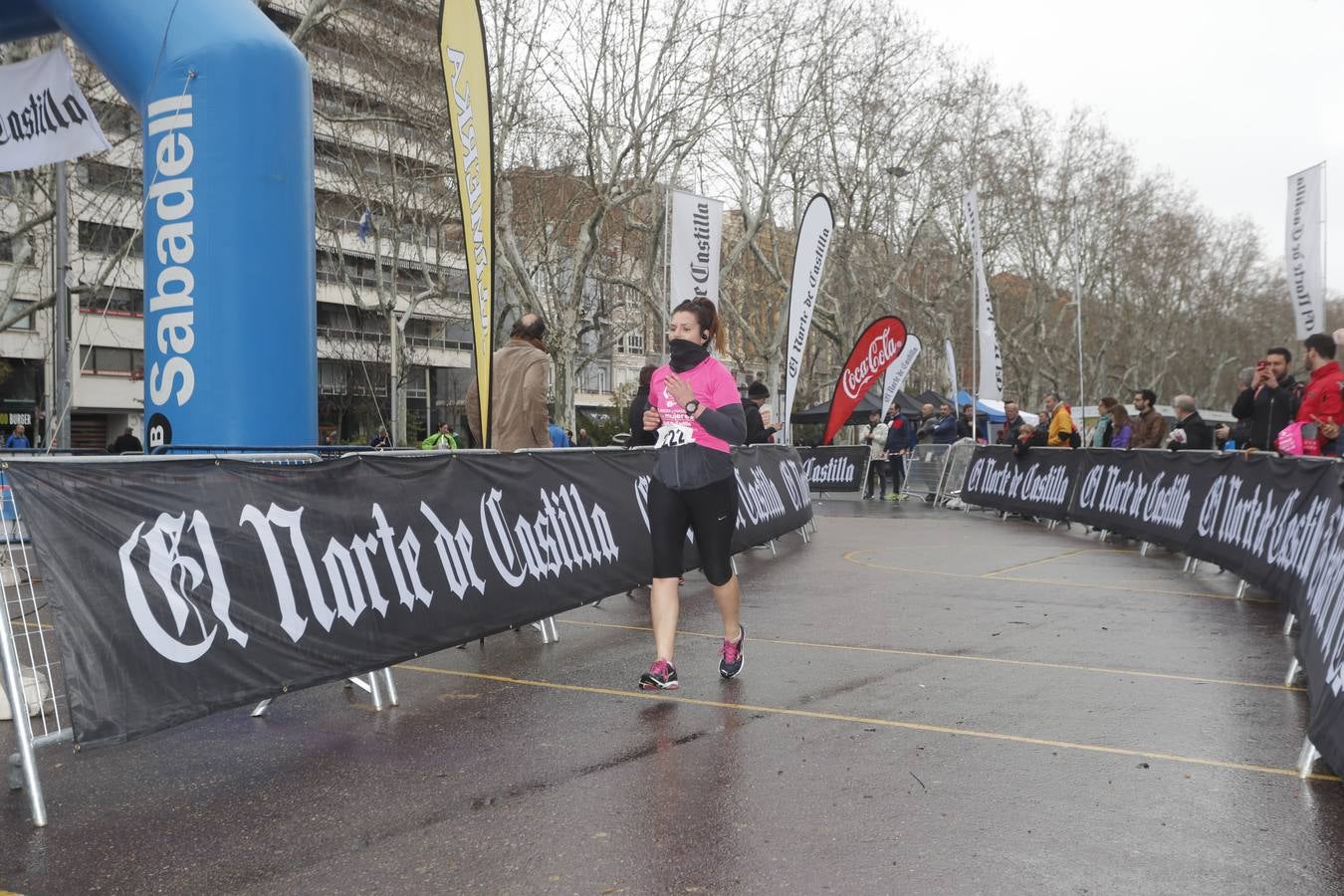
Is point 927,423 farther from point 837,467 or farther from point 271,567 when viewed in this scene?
point 271,567

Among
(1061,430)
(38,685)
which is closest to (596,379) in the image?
(1061,430)

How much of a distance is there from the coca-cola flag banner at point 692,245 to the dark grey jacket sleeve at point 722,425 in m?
9.84

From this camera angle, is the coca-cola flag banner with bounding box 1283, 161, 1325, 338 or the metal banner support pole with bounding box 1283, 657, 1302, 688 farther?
the coca-cola flag banner with bounding box 1283, 161, 1325, 338

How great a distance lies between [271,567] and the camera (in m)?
5.10

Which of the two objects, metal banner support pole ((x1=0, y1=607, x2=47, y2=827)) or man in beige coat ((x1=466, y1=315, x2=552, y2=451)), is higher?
man in beige coat ((x1=466, y1=315, x2=552, y2=451))

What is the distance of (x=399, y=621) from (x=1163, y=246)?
60.2m

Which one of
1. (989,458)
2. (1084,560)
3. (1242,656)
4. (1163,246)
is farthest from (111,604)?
(1163,246)

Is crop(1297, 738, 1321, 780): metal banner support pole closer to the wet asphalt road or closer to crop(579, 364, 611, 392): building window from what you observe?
the wet asphalt road

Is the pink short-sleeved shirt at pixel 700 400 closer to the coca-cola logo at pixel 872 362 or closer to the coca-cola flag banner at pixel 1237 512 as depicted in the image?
the coca-cola flag banner at pixel 1237 512

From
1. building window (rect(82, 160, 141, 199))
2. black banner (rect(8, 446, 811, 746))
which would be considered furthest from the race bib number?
building window (rect(82, 160, 141, 199))

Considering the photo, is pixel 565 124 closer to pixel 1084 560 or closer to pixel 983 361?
pixel 983 361

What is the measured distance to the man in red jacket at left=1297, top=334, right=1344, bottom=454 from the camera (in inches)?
405

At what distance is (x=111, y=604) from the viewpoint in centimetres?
432

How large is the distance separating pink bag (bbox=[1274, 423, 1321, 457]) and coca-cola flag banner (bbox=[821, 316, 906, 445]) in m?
10.5
